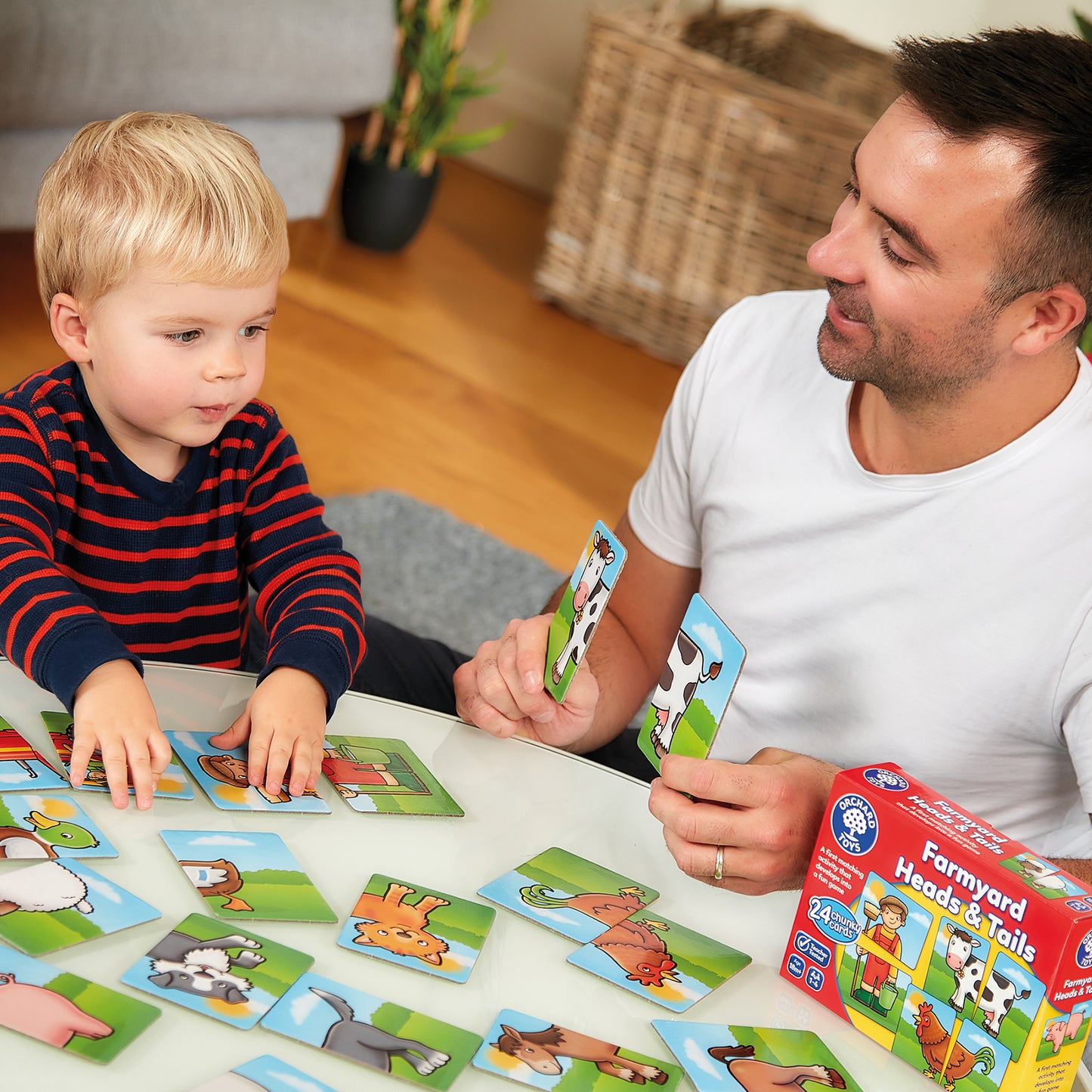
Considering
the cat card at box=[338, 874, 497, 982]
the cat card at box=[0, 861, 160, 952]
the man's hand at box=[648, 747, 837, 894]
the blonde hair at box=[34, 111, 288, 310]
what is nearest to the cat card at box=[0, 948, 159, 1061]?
the cat card at box=[0, 861, 160, 952]

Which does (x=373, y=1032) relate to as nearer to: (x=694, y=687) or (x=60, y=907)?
(x=60, y=907)

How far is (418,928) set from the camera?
774mm

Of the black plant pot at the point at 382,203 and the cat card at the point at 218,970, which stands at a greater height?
the cat card at the point at 218,970

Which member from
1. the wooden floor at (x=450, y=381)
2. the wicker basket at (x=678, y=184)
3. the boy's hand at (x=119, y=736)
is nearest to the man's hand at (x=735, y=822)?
the boy's hand at (x=119, y=736)

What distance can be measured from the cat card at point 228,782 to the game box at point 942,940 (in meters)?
0.34

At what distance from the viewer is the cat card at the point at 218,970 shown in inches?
26.5

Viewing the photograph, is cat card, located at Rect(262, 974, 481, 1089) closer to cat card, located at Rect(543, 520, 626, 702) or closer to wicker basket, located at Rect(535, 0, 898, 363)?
cat card, located at Rect(543, 520, 626, 702)

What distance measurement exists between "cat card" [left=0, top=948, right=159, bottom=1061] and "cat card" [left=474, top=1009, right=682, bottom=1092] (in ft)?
0.59

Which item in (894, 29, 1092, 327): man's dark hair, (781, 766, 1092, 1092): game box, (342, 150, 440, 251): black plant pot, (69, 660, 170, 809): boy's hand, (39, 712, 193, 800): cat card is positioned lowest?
(342, 150, 440, 251): black plant pot

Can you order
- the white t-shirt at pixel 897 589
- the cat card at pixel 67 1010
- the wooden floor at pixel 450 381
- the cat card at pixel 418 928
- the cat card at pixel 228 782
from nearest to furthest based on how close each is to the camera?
1. the cat card at pixel 67 1010
2. the cat card at pixel 418 928
3. the cat card at pixel 228 782
4. the white t-shirt at pixel 897 589
5. the wooden floor at pixel 450 381

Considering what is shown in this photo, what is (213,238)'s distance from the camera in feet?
3.26

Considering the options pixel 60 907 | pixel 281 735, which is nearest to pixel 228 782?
pixel 281 735

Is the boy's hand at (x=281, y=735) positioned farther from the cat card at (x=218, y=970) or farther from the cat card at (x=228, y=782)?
the cat card at (x=218, y=970)

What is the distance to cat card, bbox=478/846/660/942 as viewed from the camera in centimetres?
82
